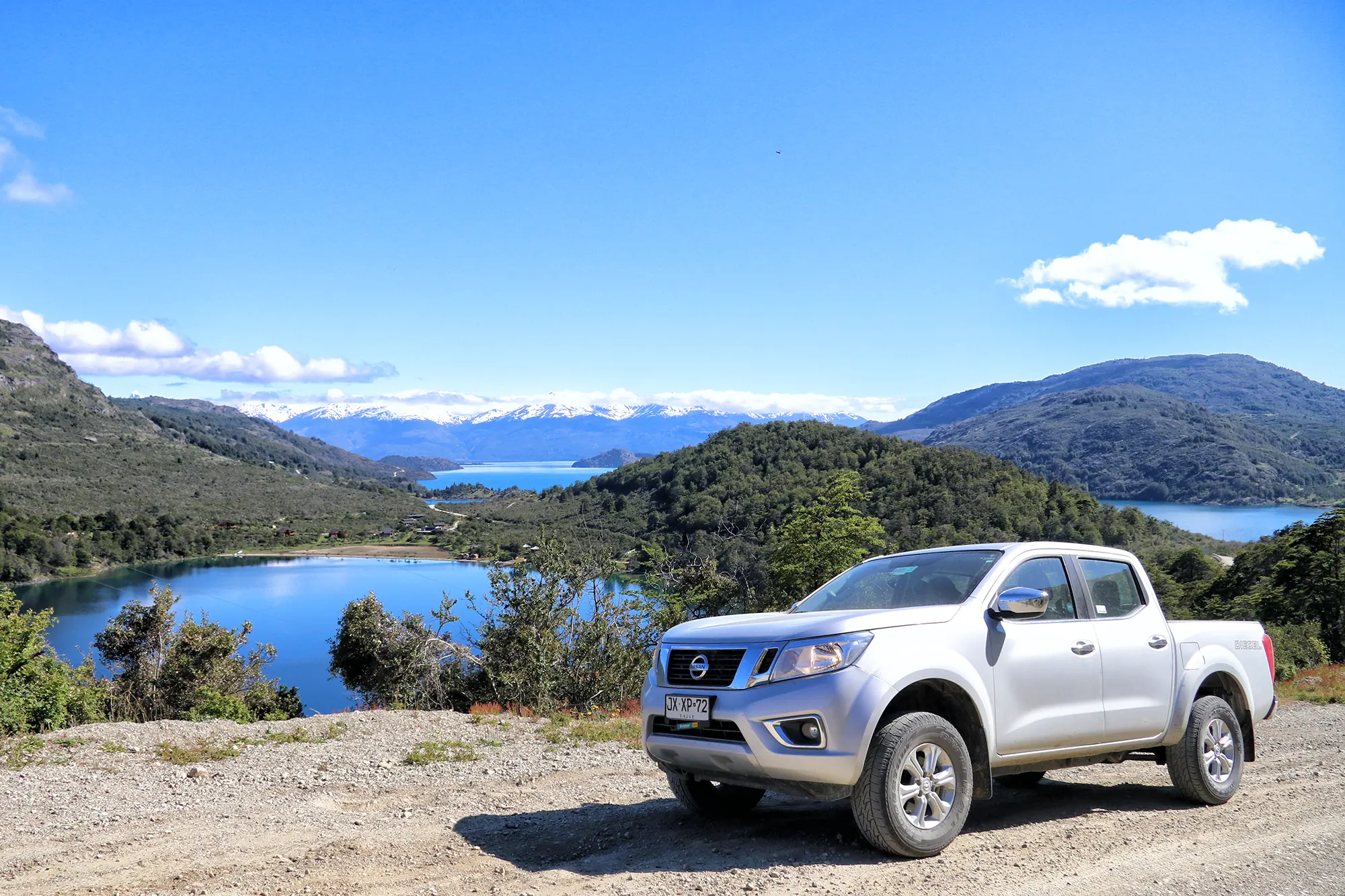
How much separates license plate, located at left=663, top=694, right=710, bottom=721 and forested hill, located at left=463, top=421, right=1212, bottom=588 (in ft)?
125

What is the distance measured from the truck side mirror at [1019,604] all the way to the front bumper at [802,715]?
101 centimetres

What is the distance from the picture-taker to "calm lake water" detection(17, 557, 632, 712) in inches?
2416

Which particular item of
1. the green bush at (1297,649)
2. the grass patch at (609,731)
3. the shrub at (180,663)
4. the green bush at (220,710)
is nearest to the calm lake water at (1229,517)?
the green bush at (1297,649)

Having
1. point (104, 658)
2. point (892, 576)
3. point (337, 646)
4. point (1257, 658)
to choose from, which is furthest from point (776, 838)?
point (337, 646)

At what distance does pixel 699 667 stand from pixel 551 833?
4.87 ft

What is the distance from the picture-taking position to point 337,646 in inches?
1123

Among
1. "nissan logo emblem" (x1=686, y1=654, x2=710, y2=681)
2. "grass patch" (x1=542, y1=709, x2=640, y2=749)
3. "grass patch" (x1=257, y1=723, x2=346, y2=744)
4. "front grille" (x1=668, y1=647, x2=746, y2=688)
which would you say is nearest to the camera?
"front grille" (x1=668, y1=647, x2=746, y2=688)

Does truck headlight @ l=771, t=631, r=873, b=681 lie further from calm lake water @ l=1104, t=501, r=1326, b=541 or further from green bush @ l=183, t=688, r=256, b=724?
calm lake water @ l=1104, t=501, r=1326, b=541

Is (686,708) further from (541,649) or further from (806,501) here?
(806,501)

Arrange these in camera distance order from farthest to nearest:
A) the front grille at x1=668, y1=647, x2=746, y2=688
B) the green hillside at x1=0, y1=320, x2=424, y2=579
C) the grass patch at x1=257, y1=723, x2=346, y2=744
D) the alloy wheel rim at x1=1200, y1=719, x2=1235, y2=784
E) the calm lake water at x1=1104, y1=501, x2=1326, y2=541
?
the calm lake water at x1=1104, y1=501, x2=1326, y2=541, the green hillside at x1=0, y1=320, x2=424, y2=579, the grass patch at x1=257, y1=723, x2=346, y2=744, the alloy wheel rim at x1=1200, y1=719, x2=1235, y2=784, the front grille at x1=668, y1=647, x2=746, y2=688

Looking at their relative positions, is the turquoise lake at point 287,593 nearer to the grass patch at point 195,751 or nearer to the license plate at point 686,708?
the grass patch at point 195,751

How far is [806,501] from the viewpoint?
76.7m

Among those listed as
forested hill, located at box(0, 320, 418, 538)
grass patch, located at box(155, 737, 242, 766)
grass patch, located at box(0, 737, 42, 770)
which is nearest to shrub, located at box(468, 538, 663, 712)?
grass patch, located at box(155, 737, 242, 766)

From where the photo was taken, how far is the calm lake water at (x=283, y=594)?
61375 mm
